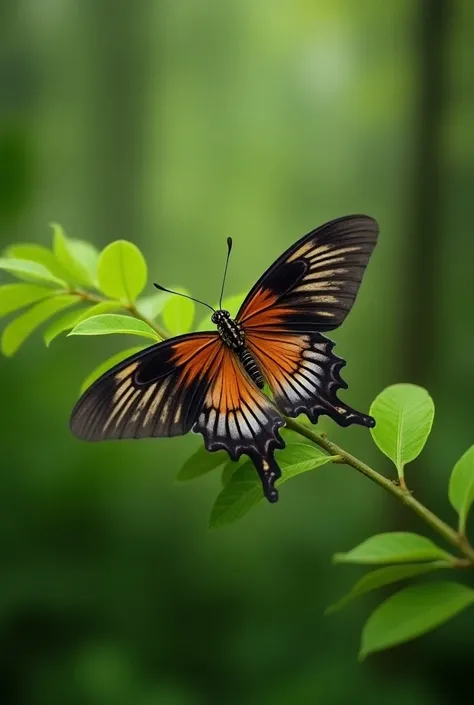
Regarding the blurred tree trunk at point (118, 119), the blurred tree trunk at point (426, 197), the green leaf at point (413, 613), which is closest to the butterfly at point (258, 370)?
the green leaf at point (413, 613)

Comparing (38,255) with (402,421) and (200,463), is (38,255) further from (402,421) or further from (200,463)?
(402,421)

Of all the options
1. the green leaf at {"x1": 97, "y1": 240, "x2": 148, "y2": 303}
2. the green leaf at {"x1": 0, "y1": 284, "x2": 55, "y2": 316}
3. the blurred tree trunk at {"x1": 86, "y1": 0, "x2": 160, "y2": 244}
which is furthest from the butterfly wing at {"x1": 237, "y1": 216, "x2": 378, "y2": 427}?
the blurred tree trunk at {"x1": 86, "y1": 0, "x2": 160, "y2": 244}

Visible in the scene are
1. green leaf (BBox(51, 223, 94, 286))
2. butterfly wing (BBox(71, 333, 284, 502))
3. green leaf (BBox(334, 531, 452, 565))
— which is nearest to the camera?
green leaf (BBox(334, 531, 452, 565))

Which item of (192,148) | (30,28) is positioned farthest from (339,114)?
(30,28)

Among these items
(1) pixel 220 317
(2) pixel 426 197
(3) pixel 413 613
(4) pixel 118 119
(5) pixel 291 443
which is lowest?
(3) pixel 413 613

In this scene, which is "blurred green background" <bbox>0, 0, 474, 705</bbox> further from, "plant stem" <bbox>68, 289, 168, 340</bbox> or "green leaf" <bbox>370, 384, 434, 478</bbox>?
Answer: "green leaf" <bbox>370, 384, 434, 478</bbox>

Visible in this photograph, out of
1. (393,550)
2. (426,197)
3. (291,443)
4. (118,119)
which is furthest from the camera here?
(118,119)

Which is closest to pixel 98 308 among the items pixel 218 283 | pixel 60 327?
pixel 60 327
